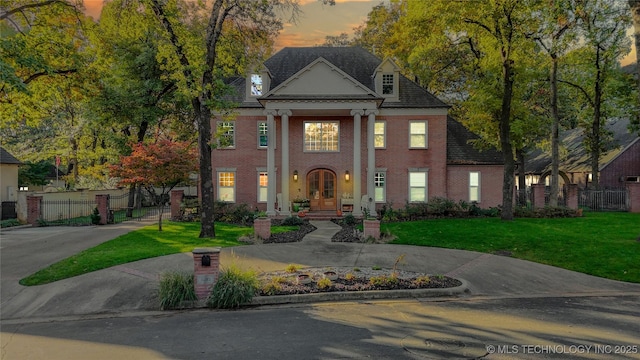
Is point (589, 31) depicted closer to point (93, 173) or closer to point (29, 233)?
point (29, 233)

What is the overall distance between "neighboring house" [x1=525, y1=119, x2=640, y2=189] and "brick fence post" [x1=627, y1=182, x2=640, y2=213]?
307 centimetres

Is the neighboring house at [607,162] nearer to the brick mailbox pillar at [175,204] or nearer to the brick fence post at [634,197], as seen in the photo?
the brick fence post at [634,197]

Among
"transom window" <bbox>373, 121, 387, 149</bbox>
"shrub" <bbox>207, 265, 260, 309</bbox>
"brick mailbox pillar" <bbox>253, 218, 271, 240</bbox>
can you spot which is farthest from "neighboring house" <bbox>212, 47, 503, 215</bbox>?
"shrub" <bbox>207, 265, 260, 309</bbox>

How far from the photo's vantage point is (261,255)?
505 inches

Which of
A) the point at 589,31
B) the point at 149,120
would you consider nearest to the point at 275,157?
the point at 149,120

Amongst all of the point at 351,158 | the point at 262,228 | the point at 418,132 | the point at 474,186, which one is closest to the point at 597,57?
the point at 474,186

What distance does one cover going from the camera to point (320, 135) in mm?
24484

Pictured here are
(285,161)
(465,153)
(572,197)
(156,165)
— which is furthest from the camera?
(465,153)

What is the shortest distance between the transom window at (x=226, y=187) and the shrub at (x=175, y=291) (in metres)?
15.6

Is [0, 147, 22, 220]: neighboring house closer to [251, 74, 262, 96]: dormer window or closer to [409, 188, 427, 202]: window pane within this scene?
[251, 74, 262, 96]: dormer window

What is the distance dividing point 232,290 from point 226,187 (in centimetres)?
1638

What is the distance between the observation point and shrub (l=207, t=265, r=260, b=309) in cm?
849

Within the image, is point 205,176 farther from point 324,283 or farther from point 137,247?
point 324,283

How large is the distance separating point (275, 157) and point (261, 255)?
39.9 feet
